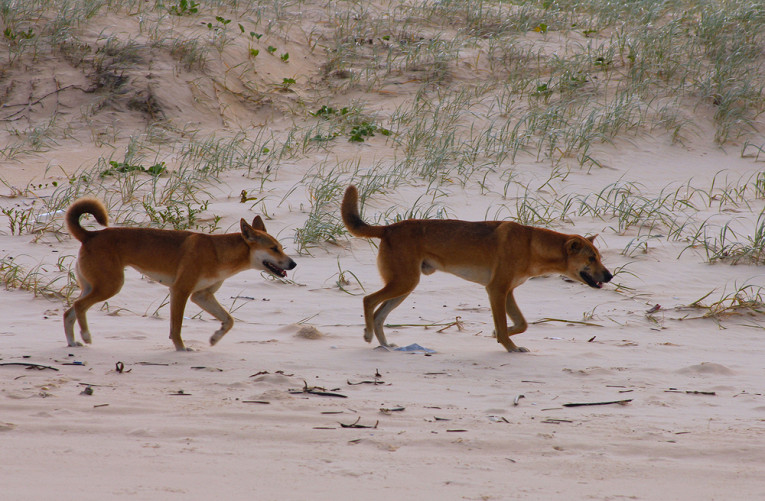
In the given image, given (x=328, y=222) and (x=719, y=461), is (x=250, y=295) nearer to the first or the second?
(x=328, y=222)

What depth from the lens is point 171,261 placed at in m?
6.65

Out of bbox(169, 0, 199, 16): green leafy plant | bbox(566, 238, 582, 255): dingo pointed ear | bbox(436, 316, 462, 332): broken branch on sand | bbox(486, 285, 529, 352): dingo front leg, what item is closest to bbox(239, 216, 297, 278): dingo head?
bbox(436, 316, 462, 332): broken branch on sand

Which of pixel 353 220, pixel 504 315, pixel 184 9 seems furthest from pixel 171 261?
pixel 184 9

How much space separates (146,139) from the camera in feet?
44.9

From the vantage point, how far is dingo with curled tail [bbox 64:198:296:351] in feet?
21.1

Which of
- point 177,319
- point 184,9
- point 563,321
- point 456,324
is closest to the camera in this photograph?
point 177,319

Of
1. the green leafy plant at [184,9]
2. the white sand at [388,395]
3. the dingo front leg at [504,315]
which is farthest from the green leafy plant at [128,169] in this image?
the dingo front leg at [504,315]

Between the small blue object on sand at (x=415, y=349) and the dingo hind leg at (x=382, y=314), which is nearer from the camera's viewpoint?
the small blue object on sand at (x=415, y=349)

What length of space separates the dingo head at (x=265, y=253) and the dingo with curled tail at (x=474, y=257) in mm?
649

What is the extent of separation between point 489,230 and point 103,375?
3240 millimetres

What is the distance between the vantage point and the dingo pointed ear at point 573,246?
696cm

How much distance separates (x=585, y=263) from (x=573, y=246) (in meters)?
0.19

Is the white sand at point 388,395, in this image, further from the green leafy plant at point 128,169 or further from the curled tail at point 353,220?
the green leafy plant at point 128,169

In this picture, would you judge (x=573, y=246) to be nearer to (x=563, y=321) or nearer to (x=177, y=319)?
(x=563, y=321)
